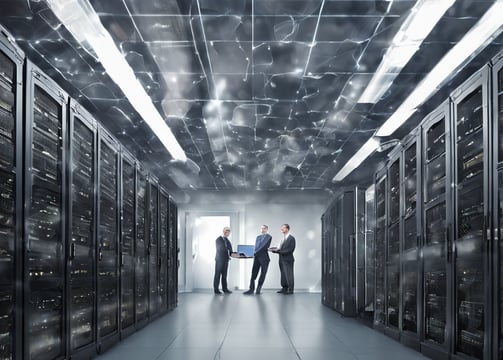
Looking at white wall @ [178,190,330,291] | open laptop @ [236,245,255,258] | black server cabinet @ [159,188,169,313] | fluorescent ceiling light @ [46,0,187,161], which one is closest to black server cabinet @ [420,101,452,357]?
fluorescent ceiling light @ [46,0,187,161]

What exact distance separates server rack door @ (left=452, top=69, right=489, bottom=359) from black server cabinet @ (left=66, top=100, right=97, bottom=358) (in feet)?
7.86

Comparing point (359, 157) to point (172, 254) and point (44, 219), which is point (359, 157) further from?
point (44, 219)

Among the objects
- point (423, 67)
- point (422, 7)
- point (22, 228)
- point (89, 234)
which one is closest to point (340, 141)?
point (423, 67)

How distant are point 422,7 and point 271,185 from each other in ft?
36.0

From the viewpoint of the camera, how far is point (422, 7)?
483 cm

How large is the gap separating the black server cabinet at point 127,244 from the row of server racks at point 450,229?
2.47 metres

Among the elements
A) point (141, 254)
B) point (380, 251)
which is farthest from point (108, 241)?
point (380, 251)

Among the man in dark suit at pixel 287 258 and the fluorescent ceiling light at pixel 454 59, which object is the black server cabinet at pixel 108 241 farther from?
the man in dark suit at pixel 287 258

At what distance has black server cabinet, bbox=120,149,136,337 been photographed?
5.59 m

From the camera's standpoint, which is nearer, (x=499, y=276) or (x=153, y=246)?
(x=499, y=276)

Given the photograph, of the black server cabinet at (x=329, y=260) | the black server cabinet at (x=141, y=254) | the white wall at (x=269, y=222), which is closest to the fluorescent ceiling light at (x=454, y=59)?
the black server cabinet at (x=329, y=260)

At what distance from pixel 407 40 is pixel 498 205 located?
2732 millimetres

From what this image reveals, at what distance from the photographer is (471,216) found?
3656 mm

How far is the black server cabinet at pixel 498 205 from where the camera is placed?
3113 mm
